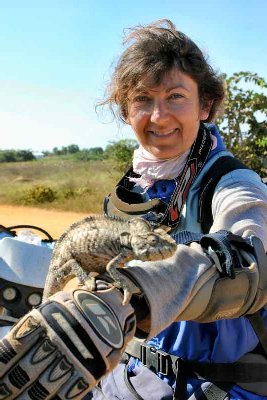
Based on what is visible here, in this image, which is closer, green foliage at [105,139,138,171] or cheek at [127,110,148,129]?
cheek at [127,110,148,129]

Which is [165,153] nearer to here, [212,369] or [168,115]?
[168,115]

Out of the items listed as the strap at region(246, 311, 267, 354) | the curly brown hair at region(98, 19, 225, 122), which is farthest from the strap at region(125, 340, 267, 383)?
the curly brown hair at region(98, 19, 225, 122)

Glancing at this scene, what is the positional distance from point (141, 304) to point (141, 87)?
1.25 m

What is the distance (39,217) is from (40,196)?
3772mm

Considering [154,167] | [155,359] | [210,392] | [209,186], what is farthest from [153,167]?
[210,392]

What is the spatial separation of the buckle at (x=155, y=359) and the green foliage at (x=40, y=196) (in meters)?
17.4

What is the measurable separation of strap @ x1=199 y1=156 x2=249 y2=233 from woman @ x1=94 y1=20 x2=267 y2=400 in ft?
0.11

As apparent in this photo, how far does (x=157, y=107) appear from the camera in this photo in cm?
236

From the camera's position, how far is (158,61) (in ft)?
7.66

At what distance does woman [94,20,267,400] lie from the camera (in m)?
1.96

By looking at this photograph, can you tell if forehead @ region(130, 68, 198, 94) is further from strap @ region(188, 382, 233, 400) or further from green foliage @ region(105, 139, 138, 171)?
green foliage @ region(105, 139, 138, 171)

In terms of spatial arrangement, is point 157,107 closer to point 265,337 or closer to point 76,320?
point 265,337

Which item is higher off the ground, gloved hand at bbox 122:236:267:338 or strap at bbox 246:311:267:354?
gloved hand at bbox 122:236:267:338

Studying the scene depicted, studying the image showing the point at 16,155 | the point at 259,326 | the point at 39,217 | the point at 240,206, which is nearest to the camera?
the point at 240,206
